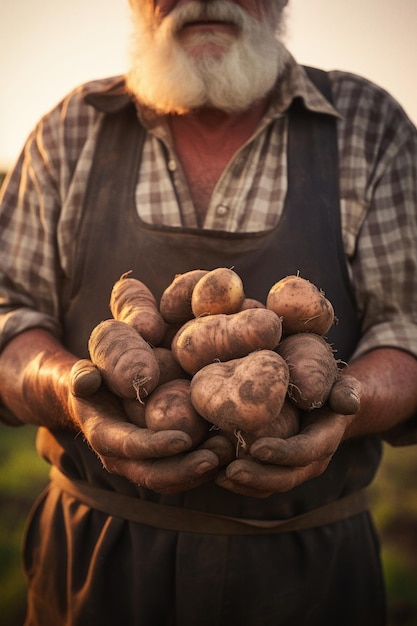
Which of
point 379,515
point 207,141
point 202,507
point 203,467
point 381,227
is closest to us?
point 203,467

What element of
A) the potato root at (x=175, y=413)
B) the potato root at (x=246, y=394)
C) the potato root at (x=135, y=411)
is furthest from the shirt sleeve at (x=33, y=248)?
the potato root at (x=246, y=394)

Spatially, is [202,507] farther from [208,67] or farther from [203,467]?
[208,67]

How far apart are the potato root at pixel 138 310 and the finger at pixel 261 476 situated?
49cm

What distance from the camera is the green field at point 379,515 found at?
4.00 m

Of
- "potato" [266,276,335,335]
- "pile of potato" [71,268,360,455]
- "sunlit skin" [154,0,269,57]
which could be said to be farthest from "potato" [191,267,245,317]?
"sunlit skin" [154,0,269,57]

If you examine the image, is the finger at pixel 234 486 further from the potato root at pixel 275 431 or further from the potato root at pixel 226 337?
the potato root at pixel 226 337

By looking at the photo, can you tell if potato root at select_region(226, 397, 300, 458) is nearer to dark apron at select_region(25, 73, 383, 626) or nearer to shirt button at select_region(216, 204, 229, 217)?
dark apron at select_region(25, 73, 383, 626)

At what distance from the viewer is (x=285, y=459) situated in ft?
4.93

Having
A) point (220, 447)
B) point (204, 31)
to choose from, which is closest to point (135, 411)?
point (220, 447)

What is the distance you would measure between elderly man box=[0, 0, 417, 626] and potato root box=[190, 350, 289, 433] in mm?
520

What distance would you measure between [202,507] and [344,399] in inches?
27.5

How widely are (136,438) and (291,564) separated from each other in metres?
0.89

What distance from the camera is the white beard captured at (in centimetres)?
235

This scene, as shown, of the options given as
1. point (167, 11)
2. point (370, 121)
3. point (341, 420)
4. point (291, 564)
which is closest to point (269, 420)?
point (341, 420)
